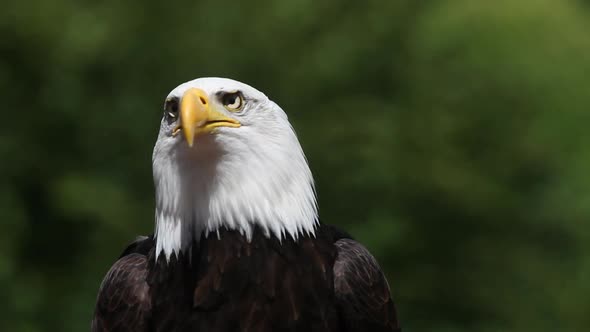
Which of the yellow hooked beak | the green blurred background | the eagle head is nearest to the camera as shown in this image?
the yellow hooked beak

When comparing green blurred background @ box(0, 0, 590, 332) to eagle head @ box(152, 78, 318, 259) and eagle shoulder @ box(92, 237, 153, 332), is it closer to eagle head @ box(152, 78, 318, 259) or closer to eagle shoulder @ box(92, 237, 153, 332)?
eagle shoulder @ box(92, 237, 153, 332)

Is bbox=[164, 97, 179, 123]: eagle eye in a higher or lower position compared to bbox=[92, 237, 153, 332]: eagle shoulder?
higher

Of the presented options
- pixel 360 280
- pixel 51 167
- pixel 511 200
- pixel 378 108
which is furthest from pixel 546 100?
pixel 360 280

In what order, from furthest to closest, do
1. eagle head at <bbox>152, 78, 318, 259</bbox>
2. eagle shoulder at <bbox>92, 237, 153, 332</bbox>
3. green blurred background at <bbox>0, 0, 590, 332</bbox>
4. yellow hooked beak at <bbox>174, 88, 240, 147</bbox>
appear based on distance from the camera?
green blurred background at <bbox>0, 0, 590, 332</bbox> → eagle shoulder at <bbox>92, 237, 153, 332</bbox> → eagle head at <bbox>152, 78, 318, 259</bbox> → yellow hooked beak at <bbox>174, 88, 240, 147</bbox>

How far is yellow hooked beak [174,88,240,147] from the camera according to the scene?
4059mm

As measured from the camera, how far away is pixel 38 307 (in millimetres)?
13078

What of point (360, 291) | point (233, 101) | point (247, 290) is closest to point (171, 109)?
point (233, 101)

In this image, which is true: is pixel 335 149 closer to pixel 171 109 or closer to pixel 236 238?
pixel 236 238

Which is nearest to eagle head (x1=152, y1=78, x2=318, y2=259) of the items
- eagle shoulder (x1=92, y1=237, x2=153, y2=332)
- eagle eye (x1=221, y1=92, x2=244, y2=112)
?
eagle eye (x1=221, y1=92, x2=244, y2=112)

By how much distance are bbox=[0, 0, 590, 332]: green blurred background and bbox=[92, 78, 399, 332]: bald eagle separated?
8351 mm

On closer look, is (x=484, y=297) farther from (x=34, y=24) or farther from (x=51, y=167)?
(x=34, y=24)

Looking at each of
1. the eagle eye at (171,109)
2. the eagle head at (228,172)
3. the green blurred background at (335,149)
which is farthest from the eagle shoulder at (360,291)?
the green blurred background at (335,149)

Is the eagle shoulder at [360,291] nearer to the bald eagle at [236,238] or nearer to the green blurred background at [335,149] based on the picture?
the bald eagle at [236,238]

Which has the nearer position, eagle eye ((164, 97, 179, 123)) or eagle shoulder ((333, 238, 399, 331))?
eagle eye ((164, 97, 179, 123))
